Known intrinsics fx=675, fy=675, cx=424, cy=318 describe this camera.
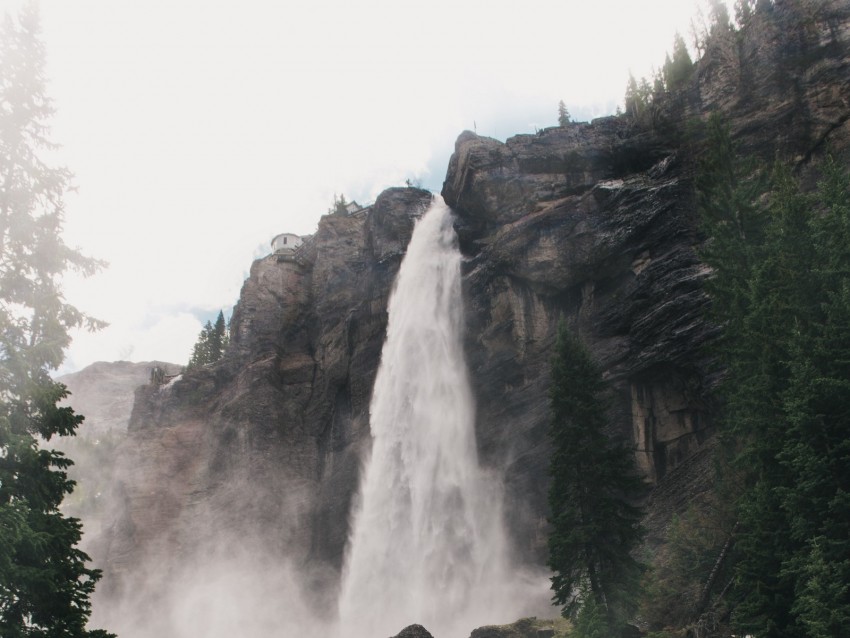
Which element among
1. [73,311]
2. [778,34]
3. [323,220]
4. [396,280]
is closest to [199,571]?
[396,280]

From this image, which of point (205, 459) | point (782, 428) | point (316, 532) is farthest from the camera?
point (205, 459)

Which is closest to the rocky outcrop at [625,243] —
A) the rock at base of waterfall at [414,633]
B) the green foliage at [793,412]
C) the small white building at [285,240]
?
the rock at base of waterfall at [414,633]

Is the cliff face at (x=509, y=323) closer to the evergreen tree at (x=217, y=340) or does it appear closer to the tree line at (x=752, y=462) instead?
the tree line at (x=752, y=462)

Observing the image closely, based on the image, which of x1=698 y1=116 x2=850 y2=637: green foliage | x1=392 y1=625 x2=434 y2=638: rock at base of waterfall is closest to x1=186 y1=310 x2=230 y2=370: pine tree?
x1=392 y1=625 x2=434 y2=638: rock at base of waterfall

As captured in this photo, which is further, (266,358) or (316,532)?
(266,358)

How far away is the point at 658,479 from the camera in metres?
32.7

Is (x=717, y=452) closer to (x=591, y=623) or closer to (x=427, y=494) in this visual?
(x=591, y=623)

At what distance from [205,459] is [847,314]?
155ft

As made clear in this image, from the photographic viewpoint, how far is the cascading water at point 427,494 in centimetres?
3638

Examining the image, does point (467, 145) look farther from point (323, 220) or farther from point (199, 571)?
point (199, 571)

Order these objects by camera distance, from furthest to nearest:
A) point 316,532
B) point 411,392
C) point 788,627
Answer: point 316,532 < point 411,392 < point 788,627

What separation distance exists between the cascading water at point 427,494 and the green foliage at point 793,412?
59.7 ft

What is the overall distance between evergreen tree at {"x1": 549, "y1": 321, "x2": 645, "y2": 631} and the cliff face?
26.8ft

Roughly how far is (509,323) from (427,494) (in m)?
11.3
